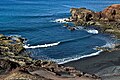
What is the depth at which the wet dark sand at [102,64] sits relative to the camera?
143 ft

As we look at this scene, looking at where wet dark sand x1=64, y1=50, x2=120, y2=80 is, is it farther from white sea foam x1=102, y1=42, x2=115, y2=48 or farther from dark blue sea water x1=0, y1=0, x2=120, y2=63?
white sea foam x1=102, y1=42, x2=115, y2=48

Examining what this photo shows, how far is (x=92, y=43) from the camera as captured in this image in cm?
6475

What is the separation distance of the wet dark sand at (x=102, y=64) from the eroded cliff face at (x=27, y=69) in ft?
11.2

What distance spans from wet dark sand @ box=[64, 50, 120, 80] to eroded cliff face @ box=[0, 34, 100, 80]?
3.42 m

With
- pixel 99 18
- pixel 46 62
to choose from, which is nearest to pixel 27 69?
pixel 46 62

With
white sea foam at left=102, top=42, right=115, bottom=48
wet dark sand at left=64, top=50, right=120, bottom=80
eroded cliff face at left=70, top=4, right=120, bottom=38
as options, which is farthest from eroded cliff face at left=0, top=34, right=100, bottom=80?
eroded cliff face at left=70, top=4, right=120, bottom=38

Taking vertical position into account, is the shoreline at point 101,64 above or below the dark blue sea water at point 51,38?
below

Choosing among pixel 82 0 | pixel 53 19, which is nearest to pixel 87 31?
pixel 53 19

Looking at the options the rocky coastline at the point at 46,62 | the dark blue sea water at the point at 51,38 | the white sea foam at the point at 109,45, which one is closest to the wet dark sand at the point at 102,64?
the rocky coastline at the point at 46,62

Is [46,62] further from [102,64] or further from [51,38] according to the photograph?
[51,38]

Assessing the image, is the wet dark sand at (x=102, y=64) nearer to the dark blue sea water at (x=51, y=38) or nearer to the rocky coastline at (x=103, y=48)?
the rocky coastline at (x=103, y=48)

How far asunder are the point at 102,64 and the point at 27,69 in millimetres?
18580

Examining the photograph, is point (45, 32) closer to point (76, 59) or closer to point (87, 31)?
point (87, 31)

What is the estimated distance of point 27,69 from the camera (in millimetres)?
33031
